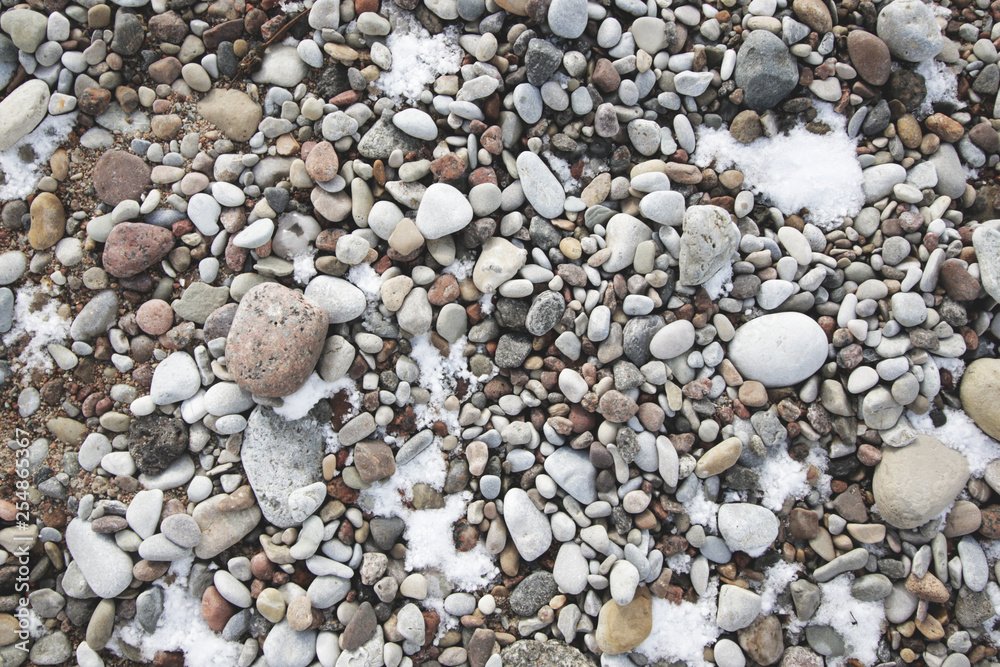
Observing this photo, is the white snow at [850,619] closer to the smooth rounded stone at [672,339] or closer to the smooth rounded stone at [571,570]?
the smooth rounded stone at [571,570]

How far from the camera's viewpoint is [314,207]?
2.16 meters

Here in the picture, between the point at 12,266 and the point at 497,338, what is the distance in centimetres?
172

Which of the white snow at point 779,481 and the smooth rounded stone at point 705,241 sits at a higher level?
the smooth rounded stone at point 705,241

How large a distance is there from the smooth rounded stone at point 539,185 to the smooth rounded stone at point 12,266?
1.78 metres

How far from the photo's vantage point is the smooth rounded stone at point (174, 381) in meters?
2.11

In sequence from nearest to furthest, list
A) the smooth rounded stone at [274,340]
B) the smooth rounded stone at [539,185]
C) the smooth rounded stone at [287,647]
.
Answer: the smooth rounded stone at [274,340] → the smooth rounded stone at [287,647] → the smooth rounded stone at [539,185]

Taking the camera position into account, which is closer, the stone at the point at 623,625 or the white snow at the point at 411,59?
the stone at the point at 623,625

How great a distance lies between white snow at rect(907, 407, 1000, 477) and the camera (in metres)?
2.14

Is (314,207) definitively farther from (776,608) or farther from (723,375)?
(776,608)

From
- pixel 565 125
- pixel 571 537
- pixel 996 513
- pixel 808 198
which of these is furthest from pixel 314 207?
pixel 996 513

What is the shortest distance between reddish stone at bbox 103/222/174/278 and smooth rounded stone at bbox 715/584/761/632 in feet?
7.62

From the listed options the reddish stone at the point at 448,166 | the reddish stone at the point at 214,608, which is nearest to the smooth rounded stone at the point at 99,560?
the reddish stone at the point at 214,608

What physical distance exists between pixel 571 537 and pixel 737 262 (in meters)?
1.14

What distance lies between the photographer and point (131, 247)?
209 centimetres
